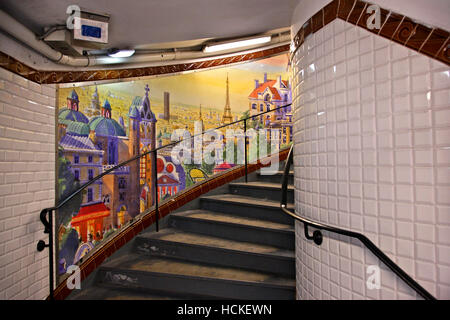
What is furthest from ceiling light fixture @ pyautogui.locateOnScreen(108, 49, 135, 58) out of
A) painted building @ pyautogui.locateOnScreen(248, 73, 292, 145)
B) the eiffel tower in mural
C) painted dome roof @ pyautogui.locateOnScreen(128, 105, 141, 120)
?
painted building @ pyautogui.locateOnScreen(248, 73, 292, 145)

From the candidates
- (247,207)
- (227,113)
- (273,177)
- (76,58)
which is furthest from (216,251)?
(227,113)

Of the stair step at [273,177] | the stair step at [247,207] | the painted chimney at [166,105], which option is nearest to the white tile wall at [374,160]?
the stair step at [247,207]

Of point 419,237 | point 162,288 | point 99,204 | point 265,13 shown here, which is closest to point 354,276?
point 419,237

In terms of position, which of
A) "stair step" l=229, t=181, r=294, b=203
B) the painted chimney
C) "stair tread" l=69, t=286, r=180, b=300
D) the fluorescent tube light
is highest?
the fluorescent tube light

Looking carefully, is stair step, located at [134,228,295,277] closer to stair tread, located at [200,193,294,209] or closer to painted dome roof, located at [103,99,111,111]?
stair tread, located at [200,193,294,209]

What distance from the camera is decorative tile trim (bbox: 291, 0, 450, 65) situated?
1046mm

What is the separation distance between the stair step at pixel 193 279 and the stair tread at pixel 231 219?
47 cm

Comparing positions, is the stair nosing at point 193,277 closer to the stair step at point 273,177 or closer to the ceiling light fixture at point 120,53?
the stair step at point 273,177

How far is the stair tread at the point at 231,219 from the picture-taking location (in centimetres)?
264

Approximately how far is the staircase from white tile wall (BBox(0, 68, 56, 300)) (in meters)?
0.49

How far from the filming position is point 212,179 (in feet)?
12.5

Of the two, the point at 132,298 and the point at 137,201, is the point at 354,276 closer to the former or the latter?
the point at 132,298

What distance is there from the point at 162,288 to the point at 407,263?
1.85 metres

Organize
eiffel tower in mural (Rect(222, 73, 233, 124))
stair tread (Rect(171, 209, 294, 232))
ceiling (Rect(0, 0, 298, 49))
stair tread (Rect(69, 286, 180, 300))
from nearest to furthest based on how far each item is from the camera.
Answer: ceiling (Rect(0, 0, 298, 49))
stair tread (Rect(69, 286, 180, 300))
stair tread (Rect(171, 209, 294, 232))
eiffel tower in mural (Rect(222, 73, 233, 124))
